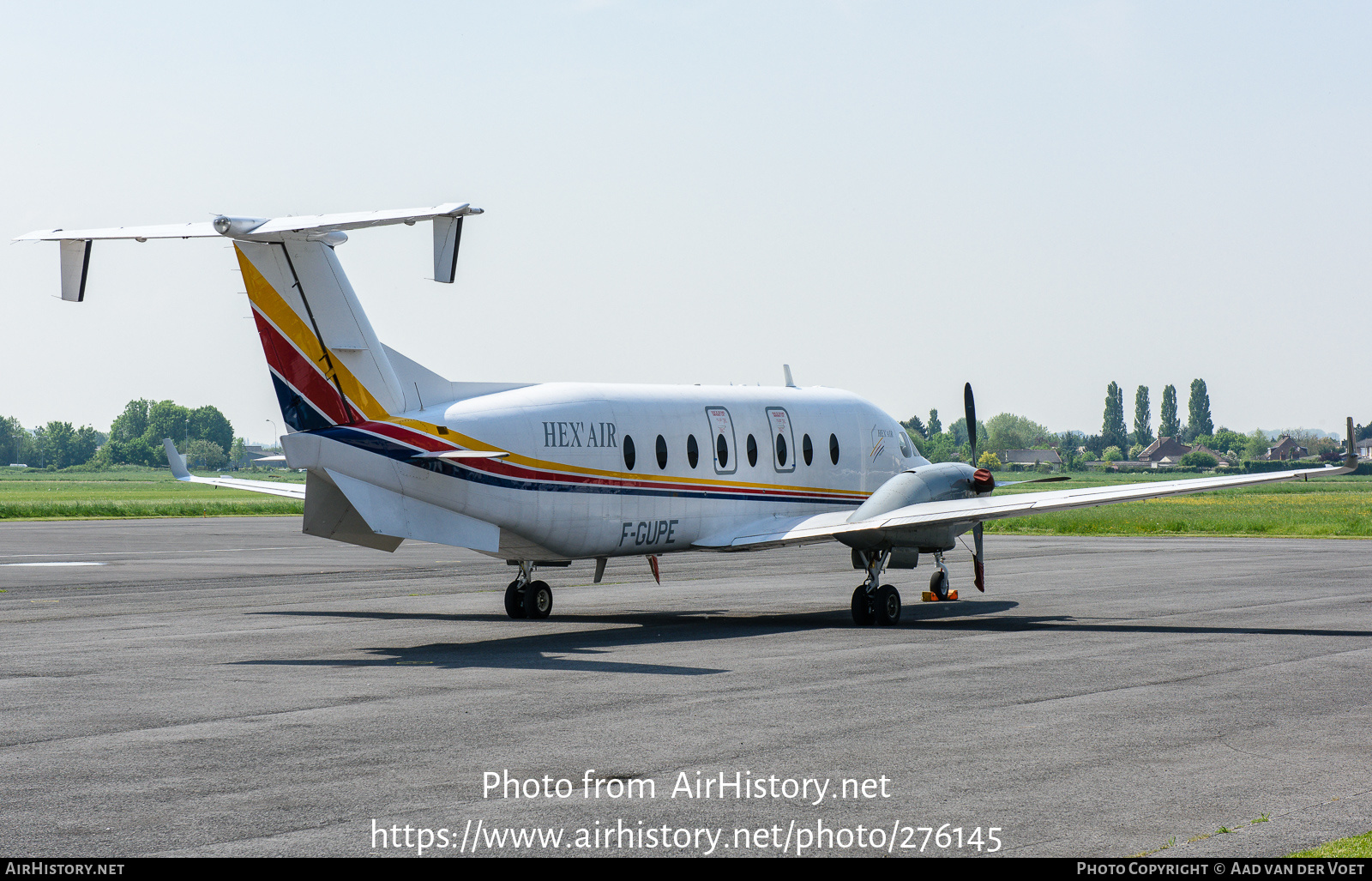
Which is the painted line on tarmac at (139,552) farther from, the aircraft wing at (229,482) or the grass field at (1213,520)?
the grass field at (1213,520)

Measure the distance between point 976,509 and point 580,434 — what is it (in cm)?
613

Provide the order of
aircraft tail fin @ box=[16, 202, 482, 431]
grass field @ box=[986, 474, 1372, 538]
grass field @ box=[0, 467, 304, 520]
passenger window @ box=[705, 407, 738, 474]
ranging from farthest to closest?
grass field @ box=[0, 467, 304, 520]
grass field @ box=[986, 474, 1372, 538]
passenger window @ box=[705, 407, 738, 474]
aircraft tail fin @ box=[16, 202, 482, 431]

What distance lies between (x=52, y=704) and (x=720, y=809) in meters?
7.76

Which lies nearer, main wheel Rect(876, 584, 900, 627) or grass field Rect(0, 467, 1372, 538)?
main wheel Rect(876, 584, 900, 627)

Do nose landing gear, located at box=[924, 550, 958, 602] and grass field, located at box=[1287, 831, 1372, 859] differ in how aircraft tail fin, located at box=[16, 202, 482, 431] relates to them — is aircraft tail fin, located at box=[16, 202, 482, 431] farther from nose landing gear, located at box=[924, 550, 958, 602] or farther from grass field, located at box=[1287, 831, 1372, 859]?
grass field, located at box=[1287, 831, 1372, 859]

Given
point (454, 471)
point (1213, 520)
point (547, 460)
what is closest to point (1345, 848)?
point (454, 471)

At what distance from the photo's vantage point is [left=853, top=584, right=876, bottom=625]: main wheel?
2128cm

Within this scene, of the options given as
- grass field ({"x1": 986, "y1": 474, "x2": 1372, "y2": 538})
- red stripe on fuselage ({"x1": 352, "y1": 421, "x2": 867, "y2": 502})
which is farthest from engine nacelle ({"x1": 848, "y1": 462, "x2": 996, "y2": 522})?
grass field ({"x1": 986, "y1": 474, "x2": 1372, "y2": 538})

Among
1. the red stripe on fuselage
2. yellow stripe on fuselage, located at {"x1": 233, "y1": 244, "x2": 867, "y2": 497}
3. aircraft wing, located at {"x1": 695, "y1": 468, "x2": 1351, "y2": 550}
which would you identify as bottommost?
aircraft wing, located at {"x1": 695, "y1": 468, "x2": 1351, "y2": 550}

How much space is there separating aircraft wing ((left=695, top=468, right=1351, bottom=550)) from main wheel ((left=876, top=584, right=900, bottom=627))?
36.5 inches

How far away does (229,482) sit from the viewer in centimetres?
2819

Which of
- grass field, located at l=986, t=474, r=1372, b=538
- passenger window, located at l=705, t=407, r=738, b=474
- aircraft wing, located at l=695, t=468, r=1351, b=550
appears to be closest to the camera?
aircraft wing, located at l=695, t=468, r=1351, b=550

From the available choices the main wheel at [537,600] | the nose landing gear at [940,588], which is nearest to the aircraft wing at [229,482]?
the main wheel at [537,600]

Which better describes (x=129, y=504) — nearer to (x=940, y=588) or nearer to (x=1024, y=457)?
(x=940, y=588)
